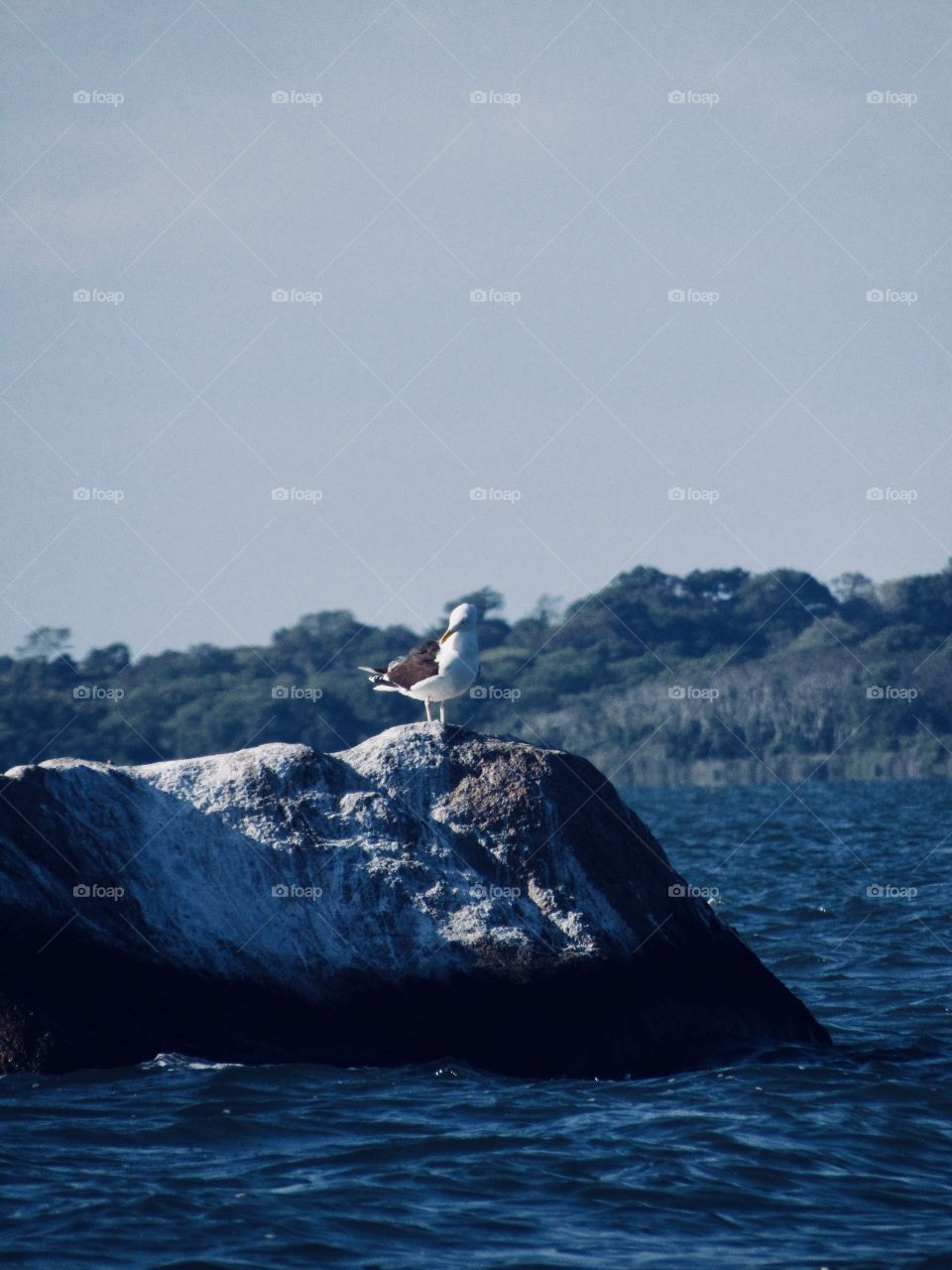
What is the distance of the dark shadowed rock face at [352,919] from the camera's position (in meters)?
12.9

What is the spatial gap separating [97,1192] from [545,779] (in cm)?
482

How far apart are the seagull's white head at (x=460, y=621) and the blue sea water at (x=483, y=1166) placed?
352 centimetres

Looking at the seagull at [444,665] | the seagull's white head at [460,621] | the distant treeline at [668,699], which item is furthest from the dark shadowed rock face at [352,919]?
the distant treeline at [668,699]

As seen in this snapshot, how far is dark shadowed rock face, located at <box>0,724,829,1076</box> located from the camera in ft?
42.3

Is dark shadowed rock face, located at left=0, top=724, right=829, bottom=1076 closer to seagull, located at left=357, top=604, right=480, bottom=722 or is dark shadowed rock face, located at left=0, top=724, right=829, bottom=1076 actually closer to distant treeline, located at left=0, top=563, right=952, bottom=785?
seagull, located at left=357, top=604, right=480, bottom=722

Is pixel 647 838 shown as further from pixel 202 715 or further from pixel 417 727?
pixel 202 715

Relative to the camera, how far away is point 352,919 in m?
13.2

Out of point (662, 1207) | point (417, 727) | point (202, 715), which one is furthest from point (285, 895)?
point (202, 715)
